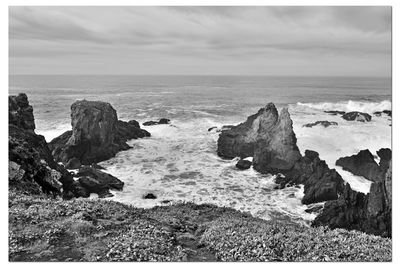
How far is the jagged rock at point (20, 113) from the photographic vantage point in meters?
27.7

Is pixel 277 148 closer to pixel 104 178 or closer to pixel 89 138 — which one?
pixel 104 178

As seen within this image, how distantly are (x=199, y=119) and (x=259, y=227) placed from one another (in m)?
57.1

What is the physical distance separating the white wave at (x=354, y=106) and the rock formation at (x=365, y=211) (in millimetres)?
66257

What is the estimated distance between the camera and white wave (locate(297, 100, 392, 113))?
84.6 m

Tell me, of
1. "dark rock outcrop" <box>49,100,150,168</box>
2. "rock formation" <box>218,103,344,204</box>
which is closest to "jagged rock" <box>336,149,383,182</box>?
"rock formation" <box>218,103,344,204</box>

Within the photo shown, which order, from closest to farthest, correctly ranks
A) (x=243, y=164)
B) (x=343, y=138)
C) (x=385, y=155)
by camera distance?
(x=243, y=164)
(x=385, y=155)
(x=343, y=138)

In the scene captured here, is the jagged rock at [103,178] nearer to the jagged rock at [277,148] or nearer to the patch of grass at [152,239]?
the patch of grass at [152,239]

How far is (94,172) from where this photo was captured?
34.2 meters

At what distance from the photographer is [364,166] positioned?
38031 mm

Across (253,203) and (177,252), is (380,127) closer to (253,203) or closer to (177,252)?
(253,203)

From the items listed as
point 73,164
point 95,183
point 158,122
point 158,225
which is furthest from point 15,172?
point 158,122

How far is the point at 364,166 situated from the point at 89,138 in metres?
37.7

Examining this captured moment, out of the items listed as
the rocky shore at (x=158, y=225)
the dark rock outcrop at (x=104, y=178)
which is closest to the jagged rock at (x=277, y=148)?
the rocky shore at (x=158, y=225)

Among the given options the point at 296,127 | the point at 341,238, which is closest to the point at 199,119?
the point at 296,127
